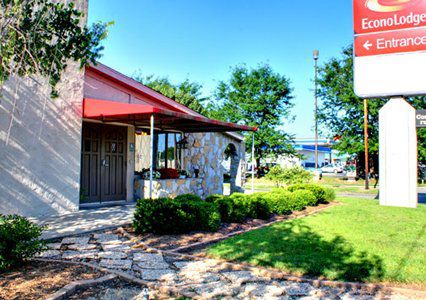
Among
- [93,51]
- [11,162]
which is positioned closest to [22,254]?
[93,51]

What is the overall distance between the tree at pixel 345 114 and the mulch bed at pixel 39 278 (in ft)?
71.6

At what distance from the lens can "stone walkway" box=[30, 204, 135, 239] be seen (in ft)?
23.2

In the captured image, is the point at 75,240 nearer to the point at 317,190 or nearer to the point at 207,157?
the point at 317,190

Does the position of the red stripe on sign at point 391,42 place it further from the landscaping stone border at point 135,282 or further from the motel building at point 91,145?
the motel building at point 91,145

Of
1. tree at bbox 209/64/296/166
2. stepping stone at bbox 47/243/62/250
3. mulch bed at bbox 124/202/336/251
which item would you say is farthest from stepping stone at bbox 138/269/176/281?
tree at bbox 209/64/296/166

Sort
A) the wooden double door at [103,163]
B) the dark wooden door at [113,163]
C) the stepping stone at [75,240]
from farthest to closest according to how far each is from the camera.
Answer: the dark wooden door at [113,163]
the wooden double door at [103,163]
the stepping stone at [75,240]

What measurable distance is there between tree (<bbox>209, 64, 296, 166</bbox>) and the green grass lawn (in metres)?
21.0

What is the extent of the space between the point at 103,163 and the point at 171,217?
14.7 feet

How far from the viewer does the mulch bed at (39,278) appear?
3871 mm

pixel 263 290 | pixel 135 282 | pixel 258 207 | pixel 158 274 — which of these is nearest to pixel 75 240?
pixel 158 274

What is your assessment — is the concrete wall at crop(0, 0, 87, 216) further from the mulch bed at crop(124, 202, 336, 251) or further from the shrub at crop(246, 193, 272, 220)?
the shrub at crop(246, 193, 272, 220)

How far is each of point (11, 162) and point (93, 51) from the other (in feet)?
13.3

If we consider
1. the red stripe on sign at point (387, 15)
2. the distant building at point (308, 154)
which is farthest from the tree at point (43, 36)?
the distant building at point (308, 154)

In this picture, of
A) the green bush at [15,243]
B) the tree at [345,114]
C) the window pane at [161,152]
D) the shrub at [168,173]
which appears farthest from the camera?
the tree at [345,114]
